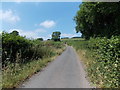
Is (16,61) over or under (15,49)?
under

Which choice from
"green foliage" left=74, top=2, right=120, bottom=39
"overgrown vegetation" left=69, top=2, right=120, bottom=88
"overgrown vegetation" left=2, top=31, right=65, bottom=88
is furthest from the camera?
"green foliage" left=74, top=2, right=120, bottom=39

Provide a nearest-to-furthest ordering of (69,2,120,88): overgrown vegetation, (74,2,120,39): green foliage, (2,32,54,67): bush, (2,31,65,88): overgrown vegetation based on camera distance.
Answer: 1. (69,2,120,88): overgrown vegetation
2. (2,31,65,88): overgrown vegetation
3. (2,32,54,67): bush
4. (74,2,120,39): green foliage

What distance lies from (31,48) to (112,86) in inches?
424

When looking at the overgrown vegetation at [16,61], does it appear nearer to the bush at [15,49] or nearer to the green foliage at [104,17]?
the bush at [15,49]

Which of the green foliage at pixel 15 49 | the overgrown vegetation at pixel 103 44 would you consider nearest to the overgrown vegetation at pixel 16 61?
the green foliage at pixel 15 49

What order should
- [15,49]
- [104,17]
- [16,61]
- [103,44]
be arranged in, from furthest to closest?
1. [104,17]
2. [15,49]
3. [16,61]
4. [103,44]

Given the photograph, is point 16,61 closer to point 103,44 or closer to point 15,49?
point 15,49

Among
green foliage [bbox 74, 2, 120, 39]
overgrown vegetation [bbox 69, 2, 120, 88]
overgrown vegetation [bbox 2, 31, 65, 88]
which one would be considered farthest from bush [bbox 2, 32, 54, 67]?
green foliage [bbox 74, 2, 120, 39]

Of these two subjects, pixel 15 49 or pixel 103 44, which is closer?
pixel 103 44

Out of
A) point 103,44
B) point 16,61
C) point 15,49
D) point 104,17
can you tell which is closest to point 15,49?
point 15,49

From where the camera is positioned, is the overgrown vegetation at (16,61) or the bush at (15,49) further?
the bush at (15,49)

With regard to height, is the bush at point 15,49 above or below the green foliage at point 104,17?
below

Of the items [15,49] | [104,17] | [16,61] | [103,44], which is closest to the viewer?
[103,44]

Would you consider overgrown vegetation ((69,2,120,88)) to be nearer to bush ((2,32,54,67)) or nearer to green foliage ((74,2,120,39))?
green foliage ((74,2,120,39))
